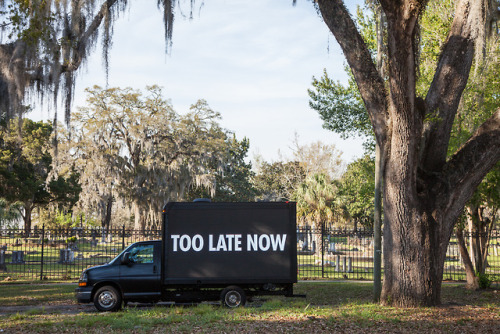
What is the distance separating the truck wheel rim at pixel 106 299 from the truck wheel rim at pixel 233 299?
2777mm

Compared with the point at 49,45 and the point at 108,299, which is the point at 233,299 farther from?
the point at 49,45

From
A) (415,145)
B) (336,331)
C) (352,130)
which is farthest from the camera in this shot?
(352,130)

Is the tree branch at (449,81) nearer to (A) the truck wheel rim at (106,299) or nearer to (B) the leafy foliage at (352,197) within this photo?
(A) the truck wheel rim at (106,299)

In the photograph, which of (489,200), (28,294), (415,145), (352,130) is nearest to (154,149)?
(352,130)

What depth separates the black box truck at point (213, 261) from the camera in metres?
11.6

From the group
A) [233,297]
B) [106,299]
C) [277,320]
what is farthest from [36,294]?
[277,320]

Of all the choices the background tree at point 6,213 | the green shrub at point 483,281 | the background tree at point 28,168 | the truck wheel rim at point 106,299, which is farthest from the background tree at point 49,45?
the background tree at point 28,168

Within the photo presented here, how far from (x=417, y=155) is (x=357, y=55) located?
2.68 metres

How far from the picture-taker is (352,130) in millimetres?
25859

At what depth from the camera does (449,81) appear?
11.4m

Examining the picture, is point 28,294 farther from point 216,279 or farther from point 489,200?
point 489,200

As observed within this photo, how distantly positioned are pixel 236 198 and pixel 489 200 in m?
41.7

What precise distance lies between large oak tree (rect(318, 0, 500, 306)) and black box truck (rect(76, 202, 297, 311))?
240 centimetres

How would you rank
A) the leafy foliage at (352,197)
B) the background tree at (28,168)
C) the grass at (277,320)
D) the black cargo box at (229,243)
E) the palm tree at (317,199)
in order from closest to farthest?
the grass at (277,320) → the black cargo box at (229,243) → the palm tree at (317,199) → the leafy foliage at (352,197) → the background tree at (28,168)
